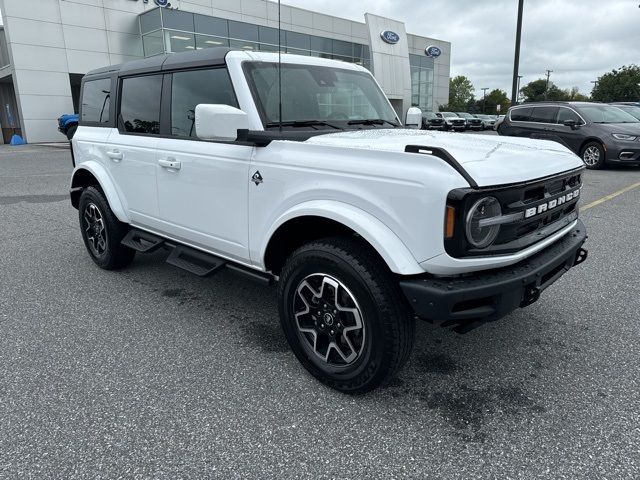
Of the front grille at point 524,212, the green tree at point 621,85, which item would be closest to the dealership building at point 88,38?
the front grille at point 524,212

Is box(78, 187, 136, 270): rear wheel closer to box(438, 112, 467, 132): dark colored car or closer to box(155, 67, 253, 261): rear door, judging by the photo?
box(155, 67, 253, 261): rear door

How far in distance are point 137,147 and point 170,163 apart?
22.9 inches

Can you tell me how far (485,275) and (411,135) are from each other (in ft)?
4.02

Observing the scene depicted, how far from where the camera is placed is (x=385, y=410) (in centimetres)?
253

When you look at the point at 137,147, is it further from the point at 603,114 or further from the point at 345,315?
the point at 603,114

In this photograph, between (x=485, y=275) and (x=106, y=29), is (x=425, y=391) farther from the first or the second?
(x=106, y=29)

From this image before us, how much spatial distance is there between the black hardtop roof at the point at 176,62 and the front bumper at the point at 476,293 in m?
2.12

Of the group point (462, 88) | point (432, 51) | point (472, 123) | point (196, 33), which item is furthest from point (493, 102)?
point (196, 33)

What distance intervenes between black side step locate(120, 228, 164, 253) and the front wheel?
1662 mm

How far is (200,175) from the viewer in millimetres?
3303

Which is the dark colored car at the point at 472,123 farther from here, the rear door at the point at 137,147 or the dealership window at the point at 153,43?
the rear door at the point at 137,147

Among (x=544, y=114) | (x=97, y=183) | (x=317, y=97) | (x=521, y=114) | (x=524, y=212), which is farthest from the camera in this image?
(x=521, y=114)

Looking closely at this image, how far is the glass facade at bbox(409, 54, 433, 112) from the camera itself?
42375 millimetres

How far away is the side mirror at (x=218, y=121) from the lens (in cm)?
262
